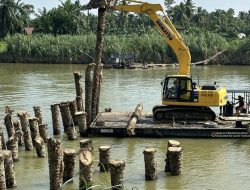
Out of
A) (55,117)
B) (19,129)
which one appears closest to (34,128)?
(19,129)

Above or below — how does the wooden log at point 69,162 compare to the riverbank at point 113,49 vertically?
below

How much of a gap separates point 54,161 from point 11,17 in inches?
2835

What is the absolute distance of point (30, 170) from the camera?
1750 centimetres

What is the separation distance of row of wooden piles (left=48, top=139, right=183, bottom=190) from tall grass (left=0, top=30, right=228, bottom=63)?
178ft

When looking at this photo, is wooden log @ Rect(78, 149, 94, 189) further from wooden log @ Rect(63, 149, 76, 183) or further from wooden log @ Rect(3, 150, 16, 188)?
wooden log @ Rect(3, 150, 16, 188)

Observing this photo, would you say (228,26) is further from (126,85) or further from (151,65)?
(126,85)

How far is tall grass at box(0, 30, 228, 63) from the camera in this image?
7194 cm

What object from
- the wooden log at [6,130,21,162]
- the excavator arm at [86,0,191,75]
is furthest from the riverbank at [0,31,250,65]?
the wooden log at [6,130,21,162]

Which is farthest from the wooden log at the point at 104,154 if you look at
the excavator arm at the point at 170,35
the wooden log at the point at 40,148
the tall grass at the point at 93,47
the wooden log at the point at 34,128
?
the tall grass at the point at 93,47

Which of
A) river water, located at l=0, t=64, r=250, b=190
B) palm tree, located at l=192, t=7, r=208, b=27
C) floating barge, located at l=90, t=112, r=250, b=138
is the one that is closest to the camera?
river water, located at l=0, t=64, r=250, b=190

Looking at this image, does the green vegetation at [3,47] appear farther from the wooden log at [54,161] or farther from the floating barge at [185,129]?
the wooden log at [54,161]

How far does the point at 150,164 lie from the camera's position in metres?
15.9

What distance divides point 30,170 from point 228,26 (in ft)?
297

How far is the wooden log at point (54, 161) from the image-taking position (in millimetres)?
13961
